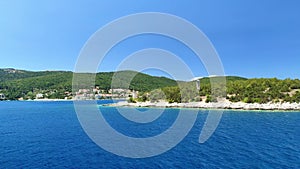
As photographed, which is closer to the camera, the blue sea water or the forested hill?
the blue sea water

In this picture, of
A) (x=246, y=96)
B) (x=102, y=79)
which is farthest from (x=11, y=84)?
(x=246, y=96)

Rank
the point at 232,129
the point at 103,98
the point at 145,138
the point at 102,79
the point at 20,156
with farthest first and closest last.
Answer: the point at 102,79
the point at 103,98
the point at 232,129
the point at 145,138
the point at 20,156

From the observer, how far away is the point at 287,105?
2697 inches

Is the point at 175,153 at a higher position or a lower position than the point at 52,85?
lower

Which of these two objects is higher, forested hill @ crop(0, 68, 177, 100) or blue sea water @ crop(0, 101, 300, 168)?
forested hill @ crop(0, 68, 177, 100)

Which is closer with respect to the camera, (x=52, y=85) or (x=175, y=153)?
(x=175, y=153)

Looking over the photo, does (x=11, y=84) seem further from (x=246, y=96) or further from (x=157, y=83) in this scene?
(x=246, y=96)

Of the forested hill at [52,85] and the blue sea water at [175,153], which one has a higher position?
the forested hill at [52,85]

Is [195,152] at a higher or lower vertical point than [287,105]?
lower

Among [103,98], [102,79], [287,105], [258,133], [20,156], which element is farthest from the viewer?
[102,79]

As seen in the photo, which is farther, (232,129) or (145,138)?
(232,129)

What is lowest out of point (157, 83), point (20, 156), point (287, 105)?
point (20, 156)

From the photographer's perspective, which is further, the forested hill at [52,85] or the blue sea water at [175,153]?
the forested hill at [52,85]

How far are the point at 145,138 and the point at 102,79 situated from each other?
168563 millimetres
